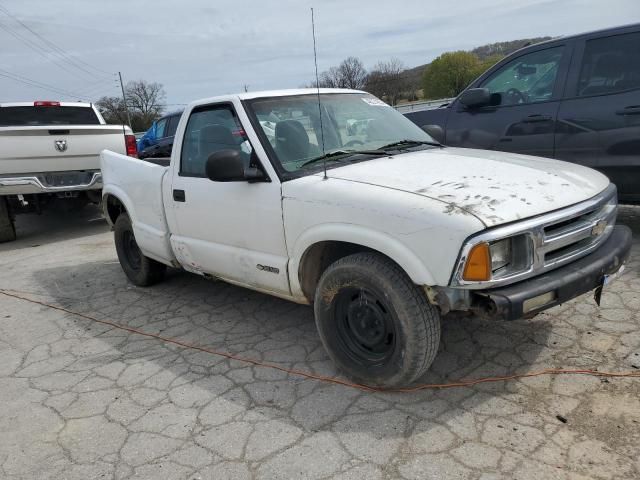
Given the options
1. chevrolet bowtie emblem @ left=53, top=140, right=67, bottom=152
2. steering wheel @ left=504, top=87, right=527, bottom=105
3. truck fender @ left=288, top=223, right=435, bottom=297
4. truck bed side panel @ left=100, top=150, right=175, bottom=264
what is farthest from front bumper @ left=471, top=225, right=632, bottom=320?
chevrolet bowtie emblem @ left=53, top=140, right=67, bottom=152

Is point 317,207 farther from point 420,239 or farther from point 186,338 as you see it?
point 186,338

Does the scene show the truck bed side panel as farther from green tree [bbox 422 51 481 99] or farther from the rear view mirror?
green tree [bbox 422 51 481 99]

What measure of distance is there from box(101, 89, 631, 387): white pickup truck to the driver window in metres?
1.98

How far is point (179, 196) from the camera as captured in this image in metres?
4.07

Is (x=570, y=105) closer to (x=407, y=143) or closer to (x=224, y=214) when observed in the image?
(x=407, y=143)

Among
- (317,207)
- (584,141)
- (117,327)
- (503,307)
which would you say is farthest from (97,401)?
(584,141)

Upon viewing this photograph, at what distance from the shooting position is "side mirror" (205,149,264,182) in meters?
3.26

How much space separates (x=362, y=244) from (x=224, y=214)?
1.27 metres

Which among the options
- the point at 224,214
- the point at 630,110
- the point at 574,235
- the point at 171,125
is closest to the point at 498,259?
the point at 574,235

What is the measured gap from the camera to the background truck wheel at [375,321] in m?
2.67

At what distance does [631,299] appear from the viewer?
3820 millimetres

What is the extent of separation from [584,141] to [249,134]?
3295mm

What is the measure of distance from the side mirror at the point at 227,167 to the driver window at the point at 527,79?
3445 millimetres

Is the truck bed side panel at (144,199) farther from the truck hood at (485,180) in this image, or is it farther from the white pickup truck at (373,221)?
the truck hood at (485,180)
